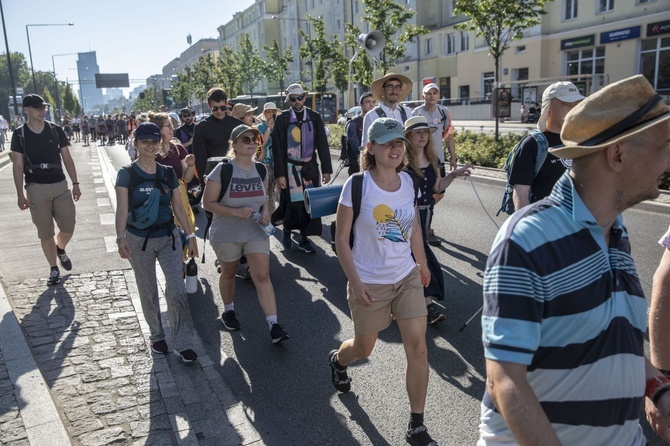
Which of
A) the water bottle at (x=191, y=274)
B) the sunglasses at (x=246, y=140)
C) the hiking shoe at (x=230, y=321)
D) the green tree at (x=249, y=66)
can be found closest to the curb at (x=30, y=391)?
the water bottle at (x=191, y=274)

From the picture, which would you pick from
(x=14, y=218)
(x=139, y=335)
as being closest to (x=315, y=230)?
(x=139, y=335)

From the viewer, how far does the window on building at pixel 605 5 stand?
3383 centimetres

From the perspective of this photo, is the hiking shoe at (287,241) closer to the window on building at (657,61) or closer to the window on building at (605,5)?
the window on building at (657,61)

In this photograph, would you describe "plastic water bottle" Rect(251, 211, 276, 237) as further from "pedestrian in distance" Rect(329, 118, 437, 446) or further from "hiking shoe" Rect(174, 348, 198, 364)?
"pedestrian in distance" Rect(329, 118, 437, 446)

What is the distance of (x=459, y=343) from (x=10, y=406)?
3298mm

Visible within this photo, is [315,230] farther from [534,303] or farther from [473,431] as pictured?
[534,303]

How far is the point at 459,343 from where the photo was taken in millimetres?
4750

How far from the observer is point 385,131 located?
3.52m

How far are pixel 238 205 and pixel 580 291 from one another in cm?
379

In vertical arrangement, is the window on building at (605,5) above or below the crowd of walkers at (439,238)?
above

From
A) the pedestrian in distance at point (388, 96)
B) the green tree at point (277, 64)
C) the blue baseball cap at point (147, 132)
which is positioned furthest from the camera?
the green tree at point (277, 64)

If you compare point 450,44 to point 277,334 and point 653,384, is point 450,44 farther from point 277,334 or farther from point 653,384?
point 653,384

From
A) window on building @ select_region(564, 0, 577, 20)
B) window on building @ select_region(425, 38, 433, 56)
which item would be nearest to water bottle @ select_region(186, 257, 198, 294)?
window on building @ select_region(564, 0, 577, 20)

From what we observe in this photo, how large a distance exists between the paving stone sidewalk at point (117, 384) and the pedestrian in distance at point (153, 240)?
0.85ft
